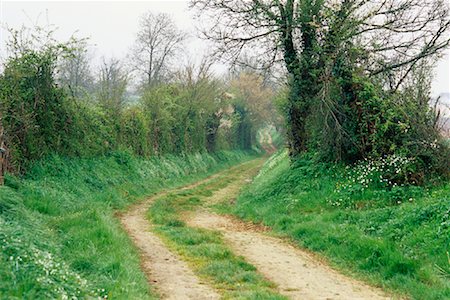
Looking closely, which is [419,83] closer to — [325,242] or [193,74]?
[325,242]

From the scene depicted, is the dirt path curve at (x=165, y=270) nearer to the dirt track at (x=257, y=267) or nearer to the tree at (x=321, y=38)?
the dirt track at (x=257, y=267)

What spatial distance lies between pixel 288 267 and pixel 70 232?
4508mm

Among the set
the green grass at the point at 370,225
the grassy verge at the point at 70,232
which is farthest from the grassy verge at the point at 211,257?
the green grass at the point at 370,225

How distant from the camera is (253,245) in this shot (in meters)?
10.6

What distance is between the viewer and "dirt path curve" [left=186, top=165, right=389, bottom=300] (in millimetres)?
7281

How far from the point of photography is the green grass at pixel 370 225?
7.86 m

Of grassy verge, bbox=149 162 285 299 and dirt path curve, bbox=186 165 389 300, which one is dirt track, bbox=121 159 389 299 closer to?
dirt path curve, bbox=186 165 389 300

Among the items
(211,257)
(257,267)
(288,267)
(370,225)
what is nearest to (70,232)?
(211,257)

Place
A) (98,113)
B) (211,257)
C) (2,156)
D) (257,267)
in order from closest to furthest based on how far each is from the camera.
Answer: (257,267) → (211,257) → (2,156) → (98,113)

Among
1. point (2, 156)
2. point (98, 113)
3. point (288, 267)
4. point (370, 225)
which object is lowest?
point (288, 267)

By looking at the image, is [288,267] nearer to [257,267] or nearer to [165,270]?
[257,267]

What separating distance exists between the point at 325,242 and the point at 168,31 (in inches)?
1728

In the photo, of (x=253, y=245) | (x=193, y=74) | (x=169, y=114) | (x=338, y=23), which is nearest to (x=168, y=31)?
(x=193, y=74)

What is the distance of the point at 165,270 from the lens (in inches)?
333
